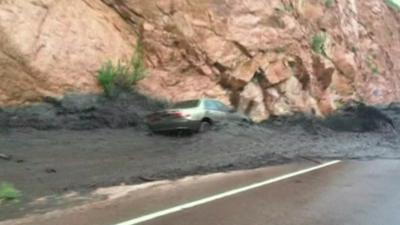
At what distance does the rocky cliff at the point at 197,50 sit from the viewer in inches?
837

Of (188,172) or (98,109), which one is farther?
(98,109)

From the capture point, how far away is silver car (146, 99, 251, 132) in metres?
20.7

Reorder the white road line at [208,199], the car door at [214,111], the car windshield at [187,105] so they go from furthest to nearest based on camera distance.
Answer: the car door at [214,111] < the car windshield at [187,105] < the white road line at [208,199]

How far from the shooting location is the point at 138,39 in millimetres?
25281

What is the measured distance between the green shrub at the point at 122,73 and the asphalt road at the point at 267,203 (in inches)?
442

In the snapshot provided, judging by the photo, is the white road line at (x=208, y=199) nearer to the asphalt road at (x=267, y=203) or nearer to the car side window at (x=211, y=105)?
the asphalt road at (x=267, y=203)

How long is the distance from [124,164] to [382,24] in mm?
36228

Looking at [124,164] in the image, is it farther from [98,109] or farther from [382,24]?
[382,24]

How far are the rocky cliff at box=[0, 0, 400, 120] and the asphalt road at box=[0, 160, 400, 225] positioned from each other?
445 inches

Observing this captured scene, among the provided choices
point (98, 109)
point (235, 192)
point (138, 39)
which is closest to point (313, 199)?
point (235, 192)

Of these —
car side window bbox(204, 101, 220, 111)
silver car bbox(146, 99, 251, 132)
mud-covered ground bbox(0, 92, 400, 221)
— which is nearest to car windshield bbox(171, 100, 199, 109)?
silver car bbox(146, 99, 251, 132)

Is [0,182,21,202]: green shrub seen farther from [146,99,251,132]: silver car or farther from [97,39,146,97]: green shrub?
[97,39,146,97]: green shrub

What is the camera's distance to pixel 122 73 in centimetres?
2355

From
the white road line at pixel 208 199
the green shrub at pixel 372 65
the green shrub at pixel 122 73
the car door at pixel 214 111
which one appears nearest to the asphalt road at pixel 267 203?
the white road line at pixel 208 199
